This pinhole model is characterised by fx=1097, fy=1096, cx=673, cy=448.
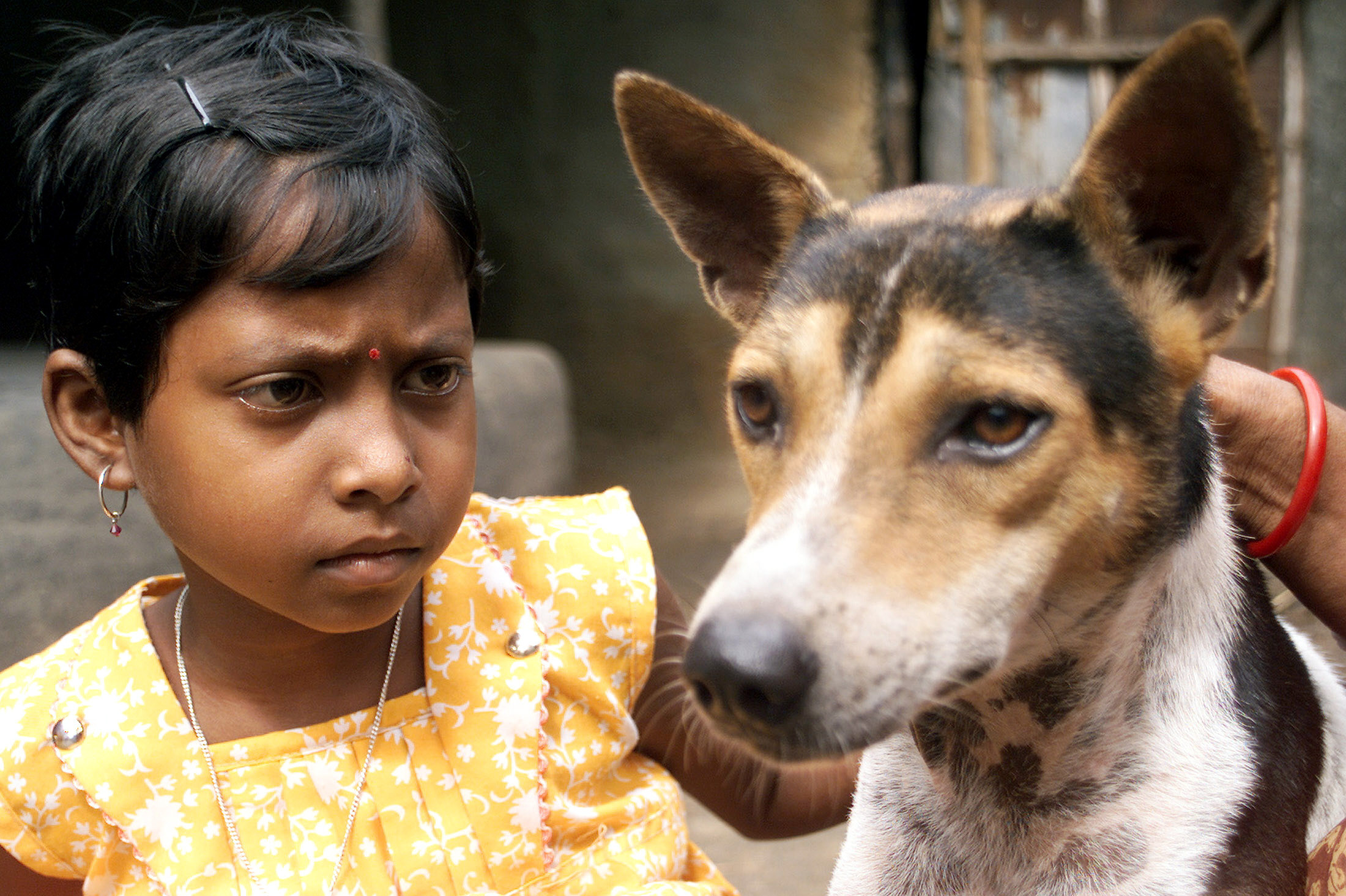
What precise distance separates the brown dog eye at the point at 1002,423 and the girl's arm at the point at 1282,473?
26.3 inches

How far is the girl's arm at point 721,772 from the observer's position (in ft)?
7.01

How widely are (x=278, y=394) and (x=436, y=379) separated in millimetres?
254

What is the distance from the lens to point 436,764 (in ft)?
6.38

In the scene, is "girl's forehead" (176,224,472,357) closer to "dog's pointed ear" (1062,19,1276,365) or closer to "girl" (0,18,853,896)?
"girl" (0,18,853,896)

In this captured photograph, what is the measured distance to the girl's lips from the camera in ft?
5.46

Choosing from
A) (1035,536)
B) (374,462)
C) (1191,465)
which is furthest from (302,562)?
→ (1191,465)

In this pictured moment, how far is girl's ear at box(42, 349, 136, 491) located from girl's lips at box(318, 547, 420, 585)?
0.40 metres

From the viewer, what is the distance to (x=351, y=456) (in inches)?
63.4

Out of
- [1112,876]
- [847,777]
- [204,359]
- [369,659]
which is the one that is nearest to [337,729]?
[369,659]

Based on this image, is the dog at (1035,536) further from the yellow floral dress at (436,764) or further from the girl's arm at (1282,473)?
the yellow floral dress at (436,764)

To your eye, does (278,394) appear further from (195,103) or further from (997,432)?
(997,432)

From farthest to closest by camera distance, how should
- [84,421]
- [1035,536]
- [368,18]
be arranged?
1. [368,18]
2. [84,421]
3. [1035,536]

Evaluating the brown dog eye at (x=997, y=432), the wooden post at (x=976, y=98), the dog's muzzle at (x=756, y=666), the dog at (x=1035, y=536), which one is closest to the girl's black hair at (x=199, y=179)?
the dog at (x=1035, y=536)

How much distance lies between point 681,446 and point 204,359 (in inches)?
248
